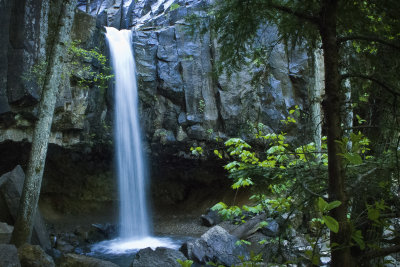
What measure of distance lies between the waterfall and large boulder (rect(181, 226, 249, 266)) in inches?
233

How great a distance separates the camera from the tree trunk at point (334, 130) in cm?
147

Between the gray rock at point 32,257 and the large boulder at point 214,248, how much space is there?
3736mm

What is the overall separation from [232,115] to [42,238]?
937 centimetres

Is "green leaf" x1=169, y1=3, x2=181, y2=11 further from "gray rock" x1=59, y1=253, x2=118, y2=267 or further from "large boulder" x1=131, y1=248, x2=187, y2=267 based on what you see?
"gray rock" x1=59, y1=253, x2=118, y2=267

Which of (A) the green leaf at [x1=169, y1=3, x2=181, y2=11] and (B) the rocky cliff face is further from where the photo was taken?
(A) the green leaf at [x1=169, y1=3, x2=181, y2=11]

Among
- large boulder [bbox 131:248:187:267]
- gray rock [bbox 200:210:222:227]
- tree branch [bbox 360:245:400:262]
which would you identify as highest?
tree branch [bbox 360:245:400:262]

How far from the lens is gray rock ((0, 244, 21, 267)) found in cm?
468

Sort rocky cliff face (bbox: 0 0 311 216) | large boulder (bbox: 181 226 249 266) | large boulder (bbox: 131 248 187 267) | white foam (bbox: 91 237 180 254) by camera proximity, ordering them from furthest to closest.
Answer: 1. rocky cliff face (bbox: 0 0 311 216)
2. white foam (bbox: 91 237 180 254)
3. large boulder (bbox: 181 226 249 266)
4. large boulder (bbox: 131 248 187 267)

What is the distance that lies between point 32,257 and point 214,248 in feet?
14.7

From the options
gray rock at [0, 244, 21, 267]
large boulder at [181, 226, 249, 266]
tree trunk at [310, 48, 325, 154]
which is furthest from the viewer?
large boulder at [181, 226, 249, 266]

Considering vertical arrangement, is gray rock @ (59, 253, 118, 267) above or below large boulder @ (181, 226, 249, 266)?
above

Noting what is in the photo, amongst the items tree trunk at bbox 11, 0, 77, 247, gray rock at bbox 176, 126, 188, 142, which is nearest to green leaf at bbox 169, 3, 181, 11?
gray rock at bbox 176, 126, 188, 142

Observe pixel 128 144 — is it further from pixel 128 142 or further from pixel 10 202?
pixel 10 202

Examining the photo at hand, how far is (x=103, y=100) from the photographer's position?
1389 cm
